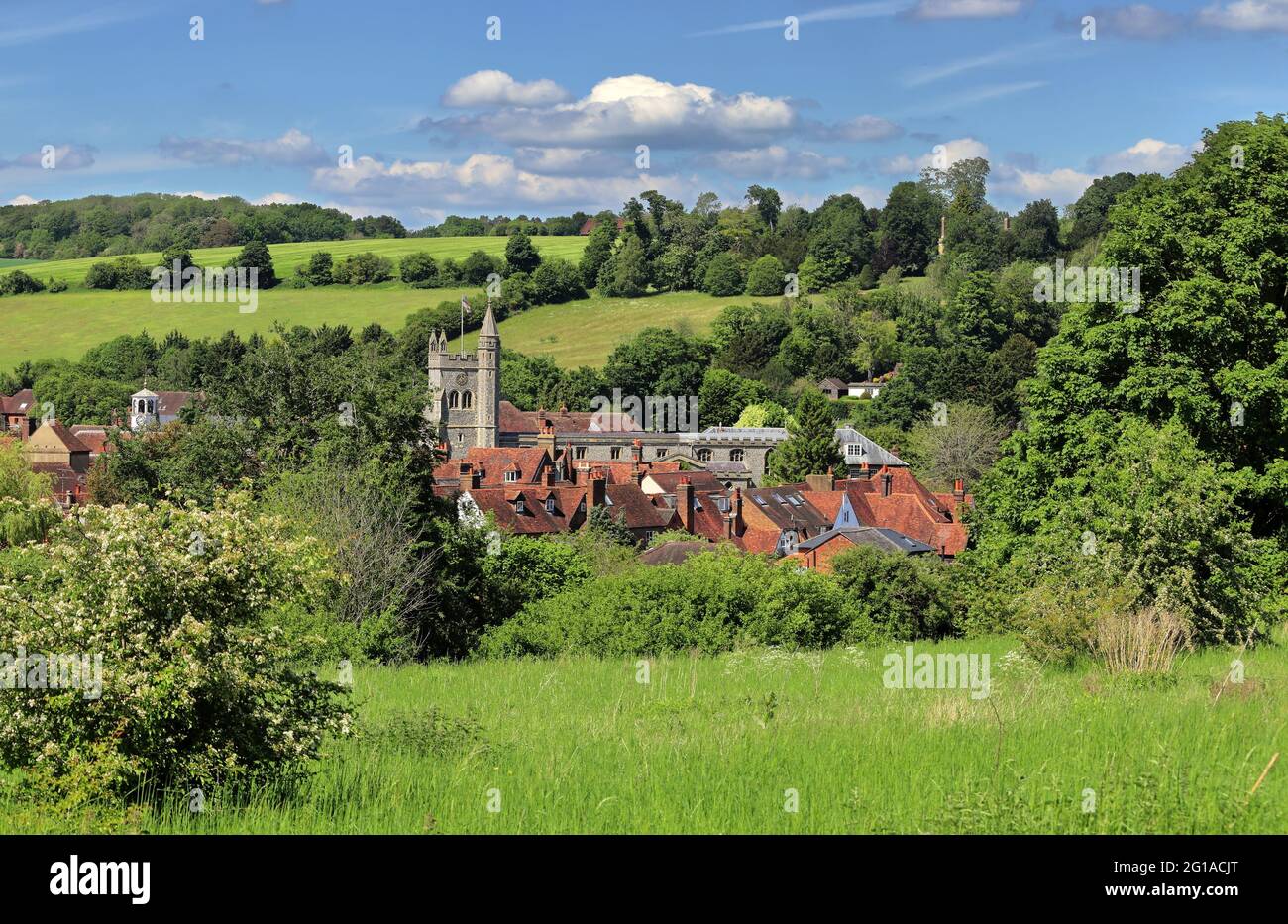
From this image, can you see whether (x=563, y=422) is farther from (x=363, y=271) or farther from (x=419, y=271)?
(x=363, y=271)

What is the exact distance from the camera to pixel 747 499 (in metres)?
74.0

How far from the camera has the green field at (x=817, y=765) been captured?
9.46m

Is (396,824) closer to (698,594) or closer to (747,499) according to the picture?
(698,594)

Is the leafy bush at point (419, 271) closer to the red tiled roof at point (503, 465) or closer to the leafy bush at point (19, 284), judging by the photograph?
the leafy bush at point (19, 284)

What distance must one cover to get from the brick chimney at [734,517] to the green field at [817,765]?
5430 centimetres

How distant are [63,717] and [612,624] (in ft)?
56.2

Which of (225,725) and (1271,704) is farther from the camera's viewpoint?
(1271,704)

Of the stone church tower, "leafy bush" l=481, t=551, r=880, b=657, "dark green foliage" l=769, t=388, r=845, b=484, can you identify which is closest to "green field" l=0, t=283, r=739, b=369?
the stone church tower

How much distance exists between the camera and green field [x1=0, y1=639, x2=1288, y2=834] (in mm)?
9461

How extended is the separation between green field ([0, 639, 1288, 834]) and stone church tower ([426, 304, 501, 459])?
103136mm

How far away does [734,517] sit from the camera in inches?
2837

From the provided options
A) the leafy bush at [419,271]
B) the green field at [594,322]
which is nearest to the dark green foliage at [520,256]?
the leafy bush at [419,271]
